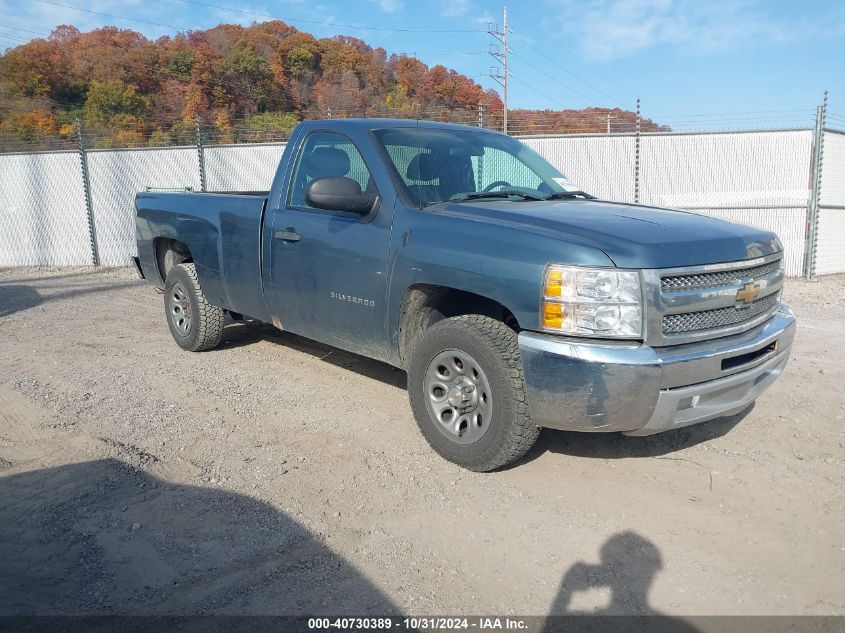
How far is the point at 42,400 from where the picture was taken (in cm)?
511

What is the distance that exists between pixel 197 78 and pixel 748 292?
1402 inches

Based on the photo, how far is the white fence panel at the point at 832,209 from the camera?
10.9 meters

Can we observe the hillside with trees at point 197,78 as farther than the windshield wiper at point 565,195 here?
Yes

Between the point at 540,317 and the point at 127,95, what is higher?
the point at 127,95

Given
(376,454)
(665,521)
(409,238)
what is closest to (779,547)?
(665,521)

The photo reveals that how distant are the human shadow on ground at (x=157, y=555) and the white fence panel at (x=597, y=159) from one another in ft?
31.7

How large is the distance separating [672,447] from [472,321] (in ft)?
5.19

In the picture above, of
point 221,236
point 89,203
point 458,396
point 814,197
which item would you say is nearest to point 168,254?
point 221,236

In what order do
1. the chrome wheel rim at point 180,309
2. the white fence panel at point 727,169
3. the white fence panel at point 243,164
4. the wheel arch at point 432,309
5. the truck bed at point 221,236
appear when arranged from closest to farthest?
the wheel arch at point 432,309 → the truck bed at point 221,236 → the chrome wheel rim at point 180,309 → the white fence panel at point 727,169 → the white fence panel at point 243,164

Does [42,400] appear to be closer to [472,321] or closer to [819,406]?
[472,321]

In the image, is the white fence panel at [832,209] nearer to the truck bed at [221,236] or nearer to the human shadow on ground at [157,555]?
the truck bed at [221,236]

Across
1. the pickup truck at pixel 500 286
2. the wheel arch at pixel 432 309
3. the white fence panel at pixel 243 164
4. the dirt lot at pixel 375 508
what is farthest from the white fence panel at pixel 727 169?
the wheel arch at pixel 432 309

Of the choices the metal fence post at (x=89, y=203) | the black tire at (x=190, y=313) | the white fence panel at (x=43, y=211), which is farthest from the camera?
the white fence panel at (x=43, y=211)

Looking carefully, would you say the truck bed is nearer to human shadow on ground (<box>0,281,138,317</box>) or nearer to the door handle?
the door handle
